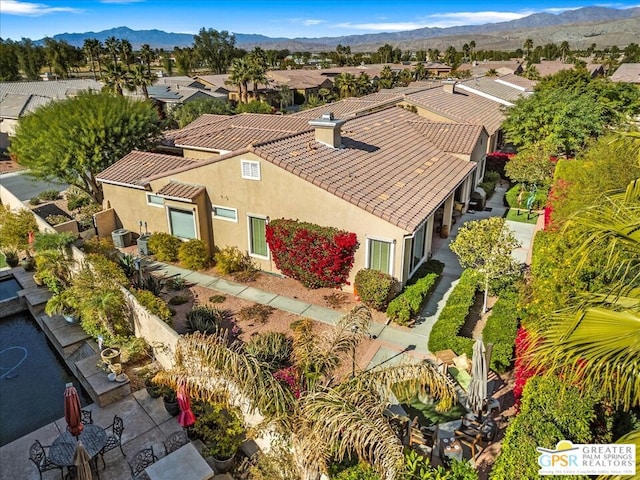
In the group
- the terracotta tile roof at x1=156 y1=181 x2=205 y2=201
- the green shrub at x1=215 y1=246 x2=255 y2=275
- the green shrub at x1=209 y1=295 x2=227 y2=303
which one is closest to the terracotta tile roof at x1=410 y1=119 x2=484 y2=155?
the green shrub at x1=215 y1=246 x2=255 y2=275

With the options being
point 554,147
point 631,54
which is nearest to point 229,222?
point 554,147

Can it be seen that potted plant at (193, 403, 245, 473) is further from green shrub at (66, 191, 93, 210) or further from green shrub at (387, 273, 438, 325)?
green shrub at (66, 191, 93, 210)

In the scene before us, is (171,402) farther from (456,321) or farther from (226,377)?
(456,321)

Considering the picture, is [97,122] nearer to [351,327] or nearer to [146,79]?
[351,327]

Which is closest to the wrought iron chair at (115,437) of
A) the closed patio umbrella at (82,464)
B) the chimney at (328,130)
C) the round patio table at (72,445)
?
the round patio table at (72,445)

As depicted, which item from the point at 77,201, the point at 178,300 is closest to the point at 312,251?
the point at 178,300
